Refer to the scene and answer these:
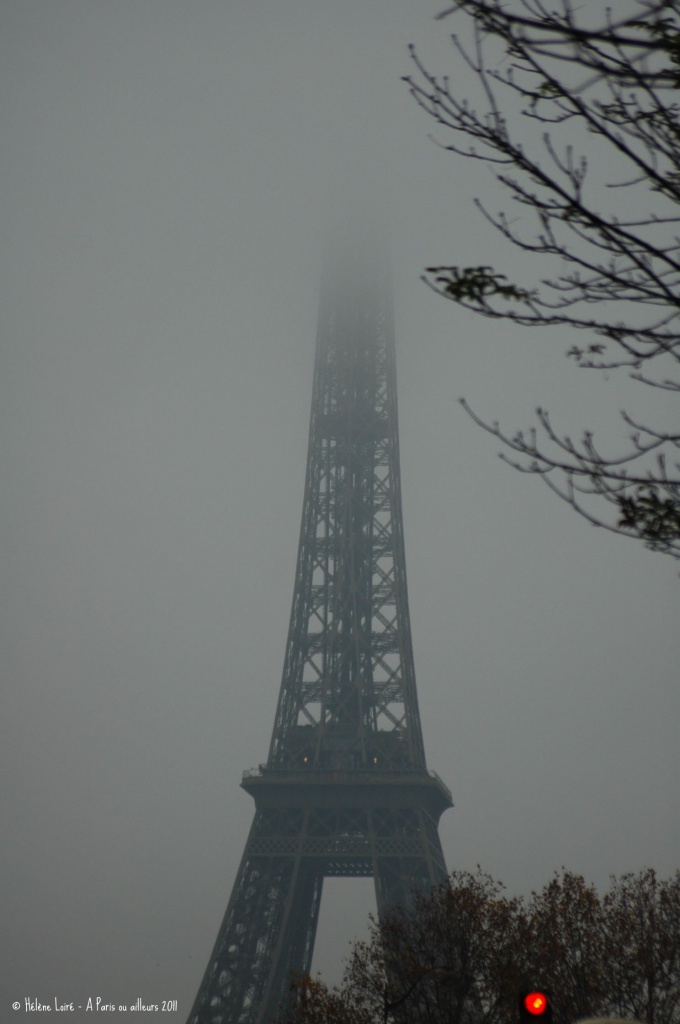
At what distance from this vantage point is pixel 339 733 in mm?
65688

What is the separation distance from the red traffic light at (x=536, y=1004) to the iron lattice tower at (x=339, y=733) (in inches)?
1818

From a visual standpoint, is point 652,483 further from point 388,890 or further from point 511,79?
point 388,890

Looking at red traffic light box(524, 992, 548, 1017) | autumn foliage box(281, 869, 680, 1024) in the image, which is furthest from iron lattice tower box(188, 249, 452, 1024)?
red traffic light box(524, 992, 548, 1017)

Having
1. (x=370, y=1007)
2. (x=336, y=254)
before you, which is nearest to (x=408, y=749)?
(x=370, y=1007)

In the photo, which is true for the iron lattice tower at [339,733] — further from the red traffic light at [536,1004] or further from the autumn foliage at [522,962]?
the red traffic light at [536,1004]

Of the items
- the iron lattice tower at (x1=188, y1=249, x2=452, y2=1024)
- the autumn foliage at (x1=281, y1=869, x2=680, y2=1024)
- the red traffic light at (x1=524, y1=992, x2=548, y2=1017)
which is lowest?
the red traffic light at (x1=524, y1=992, x2=548, y2=1017)

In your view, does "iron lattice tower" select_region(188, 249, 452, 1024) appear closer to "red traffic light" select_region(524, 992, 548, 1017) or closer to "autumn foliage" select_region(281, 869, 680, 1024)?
"autumn foliage" select_region(281, 869, 680, 1024)

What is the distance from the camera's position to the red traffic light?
8.85 m

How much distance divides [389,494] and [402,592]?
7895 millimetres

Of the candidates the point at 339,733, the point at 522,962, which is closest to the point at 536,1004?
the point at 522,962

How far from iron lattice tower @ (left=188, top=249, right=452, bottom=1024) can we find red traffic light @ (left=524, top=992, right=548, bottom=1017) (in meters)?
46.2

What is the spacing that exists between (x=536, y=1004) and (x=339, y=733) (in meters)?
57.5

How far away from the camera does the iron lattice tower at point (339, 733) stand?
185ft

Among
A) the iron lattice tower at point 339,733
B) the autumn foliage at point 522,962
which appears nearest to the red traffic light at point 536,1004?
the autumn foliage at point 522,962
